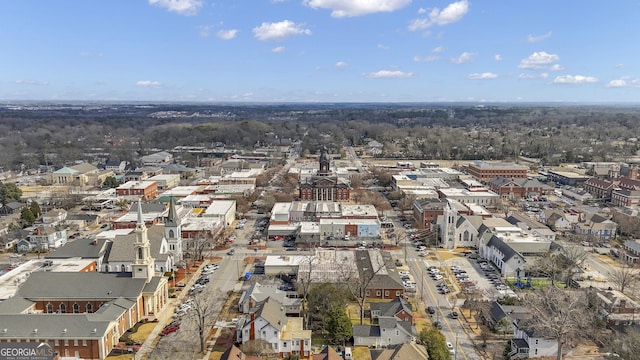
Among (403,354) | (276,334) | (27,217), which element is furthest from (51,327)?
(27,217)

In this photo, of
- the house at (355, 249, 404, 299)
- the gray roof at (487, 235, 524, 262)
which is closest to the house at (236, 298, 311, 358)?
the house at (355, 249, 404, 299)

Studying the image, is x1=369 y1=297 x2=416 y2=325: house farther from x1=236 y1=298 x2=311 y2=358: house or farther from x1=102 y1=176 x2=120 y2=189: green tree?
x1=102 y1=176 x2=120 y2=189: green tree

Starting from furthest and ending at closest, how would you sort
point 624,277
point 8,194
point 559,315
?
point 8,194 < point 624,277 < point 559,315

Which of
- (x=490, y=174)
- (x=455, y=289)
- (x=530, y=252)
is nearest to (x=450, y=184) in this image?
(x=490, y=174)

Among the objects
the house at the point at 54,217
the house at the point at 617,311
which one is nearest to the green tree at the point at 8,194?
the house at the point at 54,217

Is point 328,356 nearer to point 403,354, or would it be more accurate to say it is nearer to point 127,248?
point 403,354

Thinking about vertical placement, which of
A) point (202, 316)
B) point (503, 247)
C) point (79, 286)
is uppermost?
point (79, 286)
